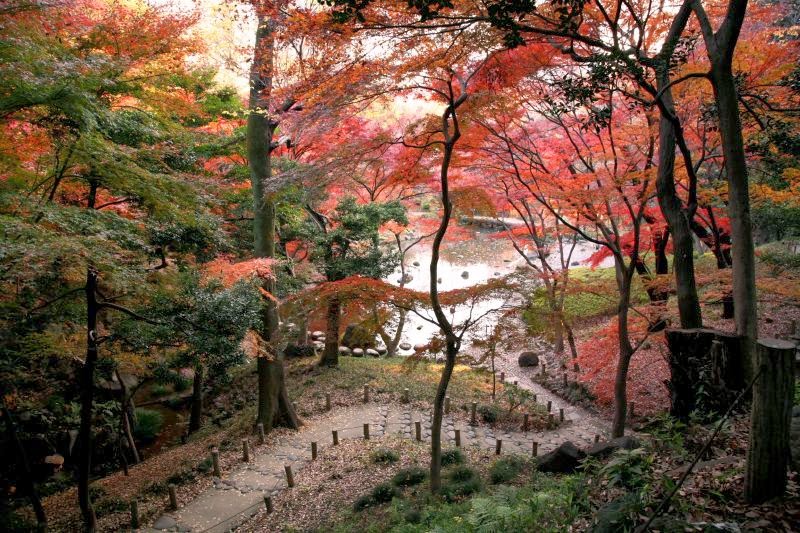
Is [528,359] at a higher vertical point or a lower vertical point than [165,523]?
higher

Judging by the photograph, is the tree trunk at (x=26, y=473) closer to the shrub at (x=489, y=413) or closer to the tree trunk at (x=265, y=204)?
the tree trunk at (x=265, y=204)

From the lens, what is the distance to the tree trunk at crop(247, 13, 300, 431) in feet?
30.3

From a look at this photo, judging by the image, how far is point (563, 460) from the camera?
6551mm

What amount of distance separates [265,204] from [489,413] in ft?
25.6

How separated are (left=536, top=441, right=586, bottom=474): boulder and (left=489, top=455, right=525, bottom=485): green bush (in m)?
0.57

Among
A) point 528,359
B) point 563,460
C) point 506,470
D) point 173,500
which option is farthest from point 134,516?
point 528,359

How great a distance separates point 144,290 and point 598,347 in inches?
386

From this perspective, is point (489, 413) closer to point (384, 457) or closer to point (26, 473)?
point (384, 457)

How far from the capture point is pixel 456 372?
15.5 m

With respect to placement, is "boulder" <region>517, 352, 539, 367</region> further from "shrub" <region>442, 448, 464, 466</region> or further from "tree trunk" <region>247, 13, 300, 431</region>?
"tree trunk" <region>247, 13, 300, 431</region>

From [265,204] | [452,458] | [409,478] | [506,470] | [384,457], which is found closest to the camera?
[506,470]

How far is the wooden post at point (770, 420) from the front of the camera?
283cm

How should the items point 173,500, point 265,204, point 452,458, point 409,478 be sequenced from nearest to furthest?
point 409,478, point 173,500, point 452,458, point 265,204

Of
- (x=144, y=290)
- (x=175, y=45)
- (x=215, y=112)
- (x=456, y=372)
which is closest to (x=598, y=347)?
(x=456, y=372)
